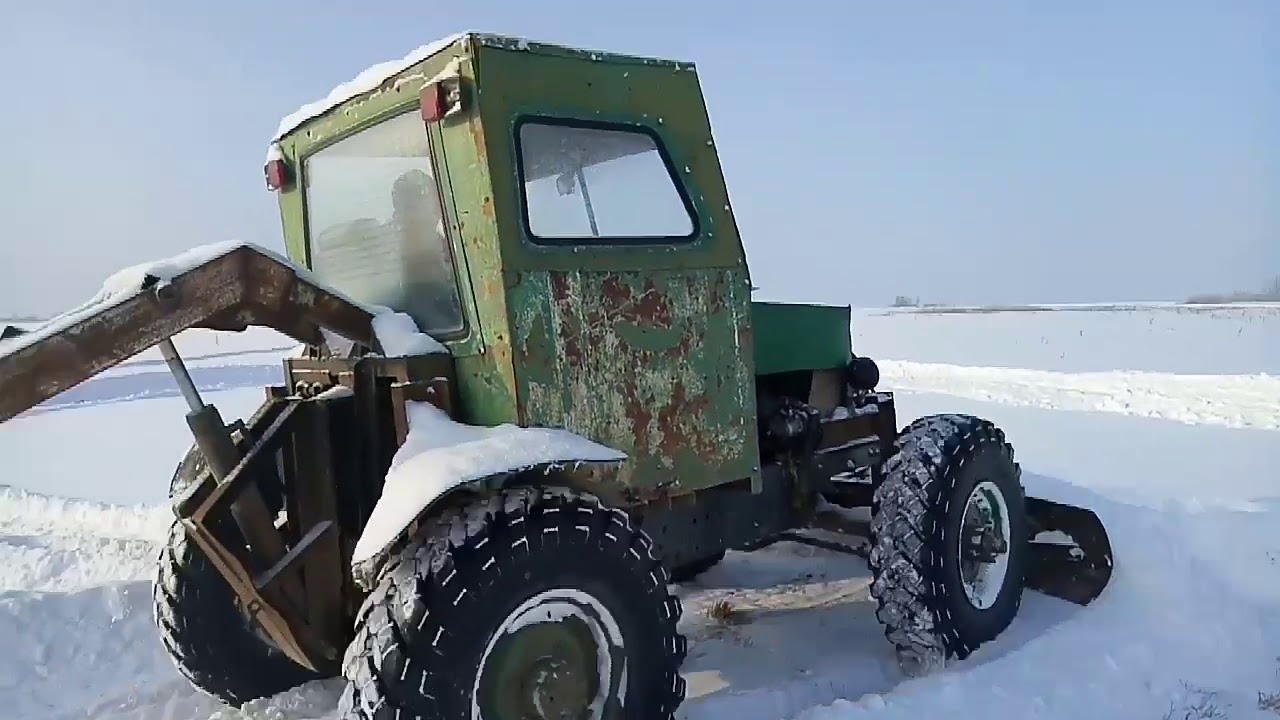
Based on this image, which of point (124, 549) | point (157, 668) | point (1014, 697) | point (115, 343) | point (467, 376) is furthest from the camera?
point (124, 549)

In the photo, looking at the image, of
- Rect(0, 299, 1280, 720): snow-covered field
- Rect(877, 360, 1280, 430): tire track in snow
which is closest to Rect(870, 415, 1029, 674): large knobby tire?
Rect(0, 299, 1280, 720): snow-covered field

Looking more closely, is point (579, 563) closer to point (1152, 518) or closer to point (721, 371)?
point (721, 371)

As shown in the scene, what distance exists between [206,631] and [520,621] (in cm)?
166

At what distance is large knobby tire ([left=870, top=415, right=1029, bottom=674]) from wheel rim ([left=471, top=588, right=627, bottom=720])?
1.68 meters

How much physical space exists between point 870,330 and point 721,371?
3298 cm

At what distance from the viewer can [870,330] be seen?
35812 millimetres

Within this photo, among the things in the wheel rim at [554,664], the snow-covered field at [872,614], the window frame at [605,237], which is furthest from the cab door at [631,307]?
the snow-covered field at [872,614]

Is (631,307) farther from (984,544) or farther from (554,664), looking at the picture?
(984,544)

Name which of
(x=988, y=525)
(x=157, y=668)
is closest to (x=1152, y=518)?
(x=988, y=525)

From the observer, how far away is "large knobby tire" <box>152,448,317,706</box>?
12.7 feet

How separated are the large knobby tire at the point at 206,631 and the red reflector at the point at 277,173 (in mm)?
1559

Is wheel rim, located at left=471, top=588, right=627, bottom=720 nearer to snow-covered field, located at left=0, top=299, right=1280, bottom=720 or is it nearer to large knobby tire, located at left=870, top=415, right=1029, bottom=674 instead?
snow-covered field, located at left=0, top=299, right=1280, bottom=720

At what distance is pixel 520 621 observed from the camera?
3.07 metres

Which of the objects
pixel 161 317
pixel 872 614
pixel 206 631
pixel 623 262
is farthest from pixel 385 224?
pixel 872 614
